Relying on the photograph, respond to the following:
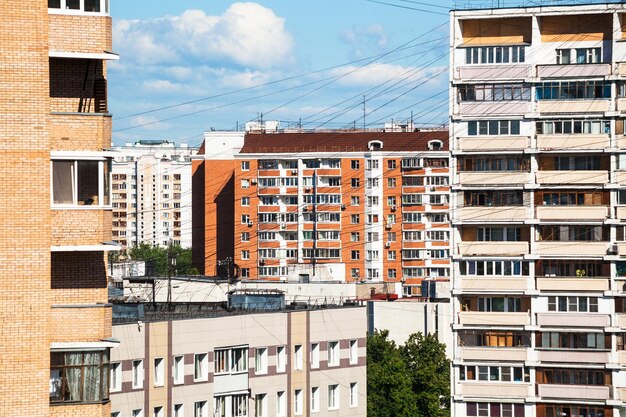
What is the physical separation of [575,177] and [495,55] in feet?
19.6

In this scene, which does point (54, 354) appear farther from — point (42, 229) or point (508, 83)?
point (508, 83)

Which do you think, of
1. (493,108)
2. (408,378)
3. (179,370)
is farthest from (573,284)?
(408,378)

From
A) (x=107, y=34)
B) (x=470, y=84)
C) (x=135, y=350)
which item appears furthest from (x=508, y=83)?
(x=107, y=34)

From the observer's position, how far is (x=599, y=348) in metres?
60.9

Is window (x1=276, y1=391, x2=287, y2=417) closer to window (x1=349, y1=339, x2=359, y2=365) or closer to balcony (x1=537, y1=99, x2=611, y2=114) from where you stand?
window (x1=349, y1=339, x2=359, y2=365)

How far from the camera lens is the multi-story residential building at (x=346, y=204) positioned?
152375 millimetres

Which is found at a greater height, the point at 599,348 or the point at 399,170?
the point at 399,170

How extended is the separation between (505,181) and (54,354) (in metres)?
36.7

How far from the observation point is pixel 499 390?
61.6 metres

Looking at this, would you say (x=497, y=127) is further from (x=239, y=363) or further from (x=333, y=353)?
(x=239, y=363)

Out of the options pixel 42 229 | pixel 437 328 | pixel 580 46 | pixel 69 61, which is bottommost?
pixel 437 328

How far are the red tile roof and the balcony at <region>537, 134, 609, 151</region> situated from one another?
3549 inches

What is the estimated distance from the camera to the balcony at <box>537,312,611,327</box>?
6100 cm

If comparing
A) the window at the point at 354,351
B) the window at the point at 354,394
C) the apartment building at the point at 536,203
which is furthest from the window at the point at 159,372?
the window at the point at 354,394
